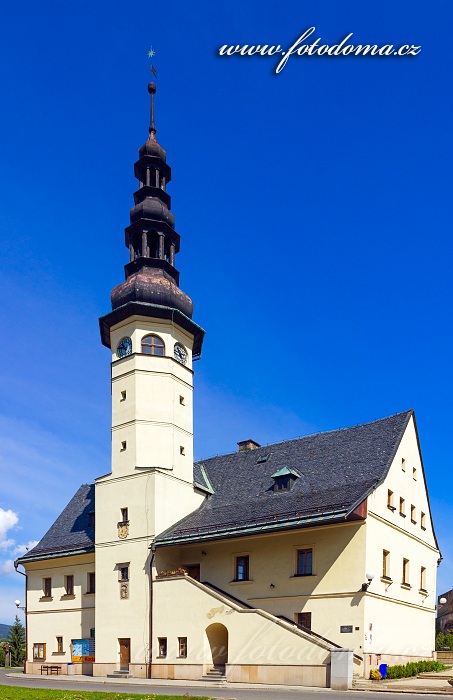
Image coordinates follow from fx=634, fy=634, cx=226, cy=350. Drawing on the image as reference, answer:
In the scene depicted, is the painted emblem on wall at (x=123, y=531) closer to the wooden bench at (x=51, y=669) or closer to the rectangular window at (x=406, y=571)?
the wooden bench at (x=51, y=669)

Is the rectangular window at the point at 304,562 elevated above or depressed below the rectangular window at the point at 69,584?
above

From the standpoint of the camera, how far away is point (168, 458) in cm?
3444

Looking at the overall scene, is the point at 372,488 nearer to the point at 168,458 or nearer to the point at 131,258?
the point at 168,458

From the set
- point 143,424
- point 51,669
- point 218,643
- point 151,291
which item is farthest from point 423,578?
point 151,291

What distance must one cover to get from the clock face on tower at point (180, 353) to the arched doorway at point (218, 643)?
1473 cm

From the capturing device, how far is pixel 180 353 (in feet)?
121

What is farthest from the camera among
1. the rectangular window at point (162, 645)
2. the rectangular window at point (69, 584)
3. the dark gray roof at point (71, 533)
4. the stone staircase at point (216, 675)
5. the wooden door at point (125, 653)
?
the dark gray roof at point (71, 533)

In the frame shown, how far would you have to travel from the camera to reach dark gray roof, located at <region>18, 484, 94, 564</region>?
37438 mm

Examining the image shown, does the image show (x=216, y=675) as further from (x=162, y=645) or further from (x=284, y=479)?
(x=284, y=479)

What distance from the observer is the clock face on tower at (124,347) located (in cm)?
3588

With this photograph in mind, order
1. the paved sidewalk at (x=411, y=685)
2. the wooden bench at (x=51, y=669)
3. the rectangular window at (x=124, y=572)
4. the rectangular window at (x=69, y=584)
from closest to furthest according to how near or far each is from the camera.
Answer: the paved sidewalk at (x=411, y=685) < the rectangular window at (x=124, y=572) < the wooden bench at (x=51, y=669) < the rectangular window at (x=69, y=584)

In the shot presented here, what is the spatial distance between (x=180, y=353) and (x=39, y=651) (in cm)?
1971

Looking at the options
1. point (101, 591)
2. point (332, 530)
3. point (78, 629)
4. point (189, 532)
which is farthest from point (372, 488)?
point (78, 629)

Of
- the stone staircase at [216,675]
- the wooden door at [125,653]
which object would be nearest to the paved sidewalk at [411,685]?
the stone staircase at [216,675]
